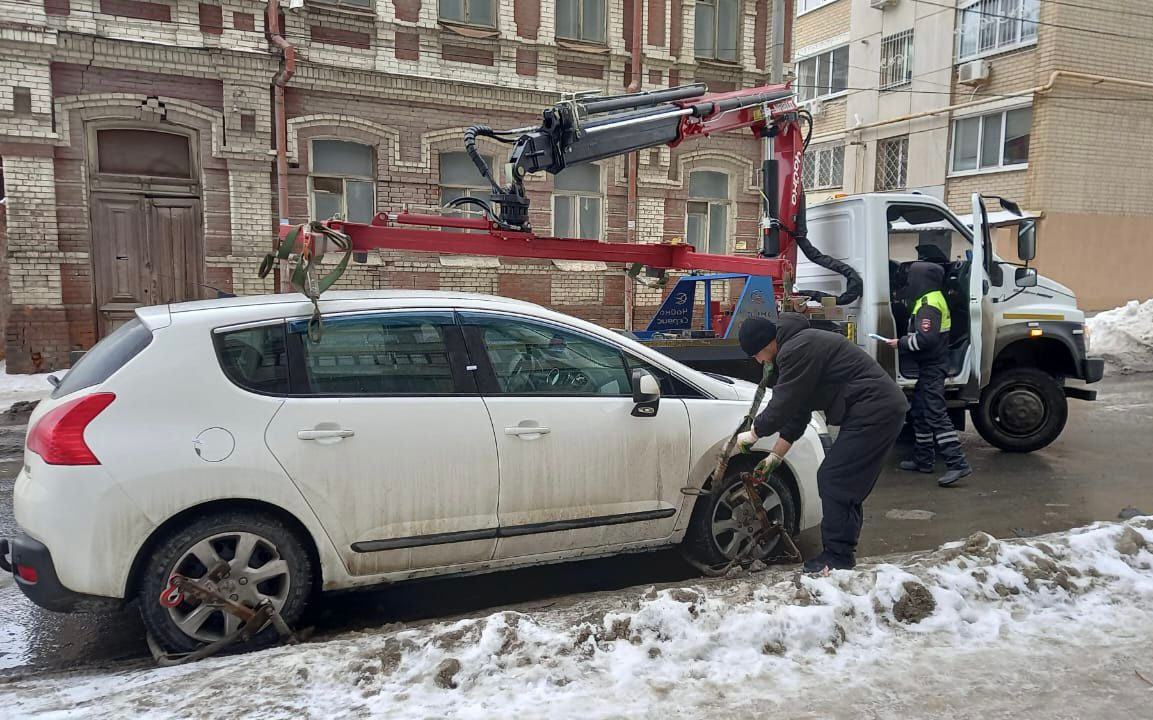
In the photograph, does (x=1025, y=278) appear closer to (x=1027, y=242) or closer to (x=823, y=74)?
(x=1027, y=242)

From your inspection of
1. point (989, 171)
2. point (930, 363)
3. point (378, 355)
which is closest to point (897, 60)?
point (989, 171)

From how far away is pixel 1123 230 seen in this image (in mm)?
20719

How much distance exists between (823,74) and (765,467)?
26416 mm

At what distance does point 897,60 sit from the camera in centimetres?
2447

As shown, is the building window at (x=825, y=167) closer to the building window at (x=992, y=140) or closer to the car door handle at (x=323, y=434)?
the building window at (x=992, y=140)

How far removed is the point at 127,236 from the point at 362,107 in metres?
3.97

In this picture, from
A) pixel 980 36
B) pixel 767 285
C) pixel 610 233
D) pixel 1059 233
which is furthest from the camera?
pixel 980 36

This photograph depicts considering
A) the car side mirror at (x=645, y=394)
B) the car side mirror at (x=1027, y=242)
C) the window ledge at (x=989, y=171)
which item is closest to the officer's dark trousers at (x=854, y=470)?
the car side mirror at (x=645, y=394)

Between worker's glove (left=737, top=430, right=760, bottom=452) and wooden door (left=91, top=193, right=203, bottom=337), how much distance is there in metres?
10.0

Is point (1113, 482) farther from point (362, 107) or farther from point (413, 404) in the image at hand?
point (362, 107)

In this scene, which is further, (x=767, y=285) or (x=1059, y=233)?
(x=1059, y=233)

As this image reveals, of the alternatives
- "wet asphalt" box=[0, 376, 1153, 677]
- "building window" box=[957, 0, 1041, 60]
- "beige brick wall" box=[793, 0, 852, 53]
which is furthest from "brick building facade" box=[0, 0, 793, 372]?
"beige brick wall" box=[793, 0, 852, 53]

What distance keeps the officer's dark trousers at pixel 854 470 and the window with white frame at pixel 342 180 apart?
405 inches

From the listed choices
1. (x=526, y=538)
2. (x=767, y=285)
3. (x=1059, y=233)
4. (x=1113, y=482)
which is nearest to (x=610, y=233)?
(x=767, y=285)
